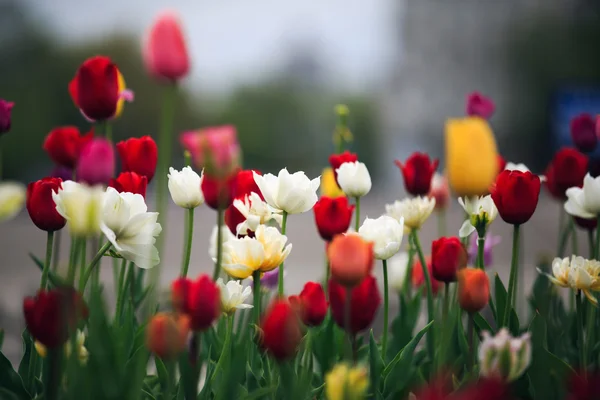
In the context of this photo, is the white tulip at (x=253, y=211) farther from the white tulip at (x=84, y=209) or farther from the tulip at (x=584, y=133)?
the tulip at (x=584, y=133)

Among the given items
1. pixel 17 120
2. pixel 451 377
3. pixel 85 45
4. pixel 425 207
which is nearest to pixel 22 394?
pixel 451 377

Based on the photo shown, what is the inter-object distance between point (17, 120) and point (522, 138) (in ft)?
47.9

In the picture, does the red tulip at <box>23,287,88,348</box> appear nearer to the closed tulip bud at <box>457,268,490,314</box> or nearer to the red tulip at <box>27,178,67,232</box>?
the red tulip at <box>27,178,67,232</box>

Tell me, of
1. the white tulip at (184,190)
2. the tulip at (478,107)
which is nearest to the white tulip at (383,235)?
the white tulip at (184,190)

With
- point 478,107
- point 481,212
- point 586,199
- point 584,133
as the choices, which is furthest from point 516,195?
point 584,133

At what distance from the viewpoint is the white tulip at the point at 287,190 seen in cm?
118

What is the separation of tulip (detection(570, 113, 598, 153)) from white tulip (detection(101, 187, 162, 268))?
103cm

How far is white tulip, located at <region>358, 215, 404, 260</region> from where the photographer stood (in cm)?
113

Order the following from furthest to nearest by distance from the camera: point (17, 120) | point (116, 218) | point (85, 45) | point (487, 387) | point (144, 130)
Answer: point (144, 130), point (85, 45), point (17, 120), point (116, 218), point (487, 387)

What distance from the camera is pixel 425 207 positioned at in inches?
54.7

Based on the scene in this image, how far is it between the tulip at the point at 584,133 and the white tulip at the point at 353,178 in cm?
58

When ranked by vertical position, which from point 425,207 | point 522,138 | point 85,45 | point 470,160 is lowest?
point 522,138

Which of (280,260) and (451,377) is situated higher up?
(280,260)

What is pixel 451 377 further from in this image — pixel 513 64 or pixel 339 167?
pixel 513 64
